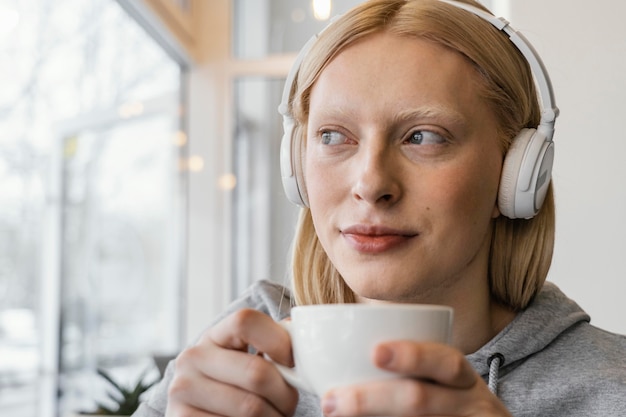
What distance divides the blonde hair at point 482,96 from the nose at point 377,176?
0.18 m

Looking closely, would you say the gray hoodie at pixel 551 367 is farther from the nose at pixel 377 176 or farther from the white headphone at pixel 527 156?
the nose at pixel 377 176

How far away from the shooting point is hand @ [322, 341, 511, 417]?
1.87ft

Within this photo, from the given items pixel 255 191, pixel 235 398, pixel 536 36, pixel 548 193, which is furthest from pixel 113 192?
pixel 235 398

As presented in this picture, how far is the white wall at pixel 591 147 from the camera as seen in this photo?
1.96 meters

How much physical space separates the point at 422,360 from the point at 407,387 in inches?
1.0

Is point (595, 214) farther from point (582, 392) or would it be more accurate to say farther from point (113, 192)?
point (113, 192)

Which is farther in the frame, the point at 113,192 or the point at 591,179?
the point at 113,192

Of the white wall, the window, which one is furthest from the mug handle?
the window

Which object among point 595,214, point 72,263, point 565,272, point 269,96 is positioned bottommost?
point 72,263

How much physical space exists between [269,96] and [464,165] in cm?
307

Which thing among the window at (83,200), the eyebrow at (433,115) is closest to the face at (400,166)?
the eyebrow at (433,115)

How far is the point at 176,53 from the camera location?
393 cm

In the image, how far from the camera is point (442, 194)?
96 cm

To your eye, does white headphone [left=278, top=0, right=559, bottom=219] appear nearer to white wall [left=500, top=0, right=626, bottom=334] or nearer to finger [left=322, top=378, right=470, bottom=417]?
finger [left=322, top=378, right=470, bottom=417]
